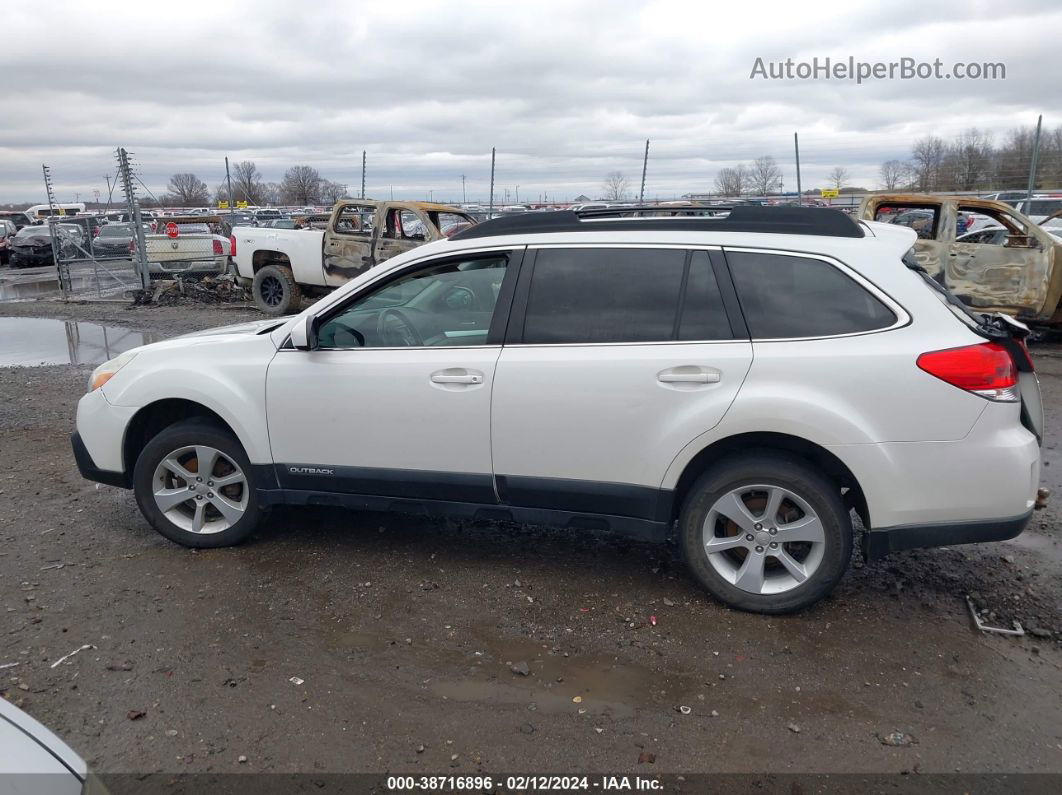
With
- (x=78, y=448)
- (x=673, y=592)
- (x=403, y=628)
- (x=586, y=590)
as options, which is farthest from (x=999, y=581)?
(x=78, y=448)

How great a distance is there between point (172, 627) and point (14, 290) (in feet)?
72.3

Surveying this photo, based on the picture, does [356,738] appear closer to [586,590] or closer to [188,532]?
[586,590]

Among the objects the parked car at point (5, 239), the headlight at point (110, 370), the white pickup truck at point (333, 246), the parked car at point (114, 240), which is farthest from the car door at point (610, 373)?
the parked car at point (5, 239)

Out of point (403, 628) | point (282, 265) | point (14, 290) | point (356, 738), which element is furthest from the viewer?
point (14, 290)

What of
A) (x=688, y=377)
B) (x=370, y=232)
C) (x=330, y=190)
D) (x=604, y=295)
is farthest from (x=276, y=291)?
(x=330, y=190)

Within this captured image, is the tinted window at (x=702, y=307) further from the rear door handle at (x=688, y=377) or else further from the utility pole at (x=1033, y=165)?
the utility pole at (x=1033, y=165)

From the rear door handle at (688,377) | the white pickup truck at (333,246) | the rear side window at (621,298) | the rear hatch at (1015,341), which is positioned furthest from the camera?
the white pickup truck at (333,246)

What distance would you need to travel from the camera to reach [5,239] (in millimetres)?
32844

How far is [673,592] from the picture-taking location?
14.1 feet

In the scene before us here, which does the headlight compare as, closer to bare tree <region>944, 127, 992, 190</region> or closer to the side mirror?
the side mirror

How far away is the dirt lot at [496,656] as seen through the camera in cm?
310

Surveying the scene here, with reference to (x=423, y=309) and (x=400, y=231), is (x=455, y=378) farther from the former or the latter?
(x=400, y=231)

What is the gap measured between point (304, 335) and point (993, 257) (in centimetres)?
1005

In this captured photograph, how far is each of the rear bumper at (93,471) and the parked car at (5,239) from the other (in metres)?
32.1
